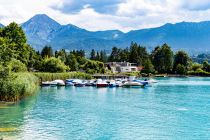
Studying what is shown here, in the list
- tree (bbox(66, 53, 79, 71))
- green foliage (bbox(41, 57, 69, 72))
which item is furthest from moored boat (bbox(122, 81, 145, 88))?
tree (bbox(66, 53, 79, 71))

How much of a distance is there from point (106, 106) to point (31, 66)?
88964mm

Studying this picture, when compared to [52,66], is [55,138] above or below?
below

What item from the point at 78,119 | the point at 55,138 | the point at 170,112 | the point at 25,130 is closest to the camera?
the point at 55,138

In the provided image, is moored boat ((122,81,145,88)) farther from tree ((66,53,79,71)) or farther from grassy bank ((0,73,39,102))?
tree ((66,53,79,71))

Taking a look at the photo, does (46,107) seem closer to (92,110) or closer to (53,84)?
(92,110)

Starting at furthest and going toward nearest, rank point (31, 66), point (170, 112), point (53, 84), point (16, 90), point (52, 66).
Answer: point (31, 66) → point (52, 66) → point (53, 84) → point (16, 90) → point (170, 112)

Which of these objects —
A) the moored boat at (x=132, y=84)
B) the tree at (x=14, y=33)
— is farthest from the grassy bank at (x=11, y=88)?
the moored boat at (x=132, y=84)

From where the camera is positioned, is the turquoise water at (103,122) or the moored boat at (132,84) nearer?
the turquoise water at (103,122)

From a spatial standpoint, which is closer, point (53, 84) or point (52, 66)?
point (53, 84)

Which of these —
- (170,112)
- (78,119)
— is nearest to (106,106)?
(170,112)

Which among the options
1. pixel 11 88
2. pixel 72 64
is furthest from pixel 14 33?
pixel 72 64

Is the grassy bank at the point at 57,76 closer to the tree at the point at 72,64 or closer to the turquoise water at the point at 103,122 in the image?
the tree at the point at 72,64

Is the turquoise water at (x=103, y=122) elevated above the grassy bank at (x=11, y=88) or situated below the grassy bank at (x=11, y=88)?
below

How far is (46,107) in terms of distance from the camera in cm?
6131
